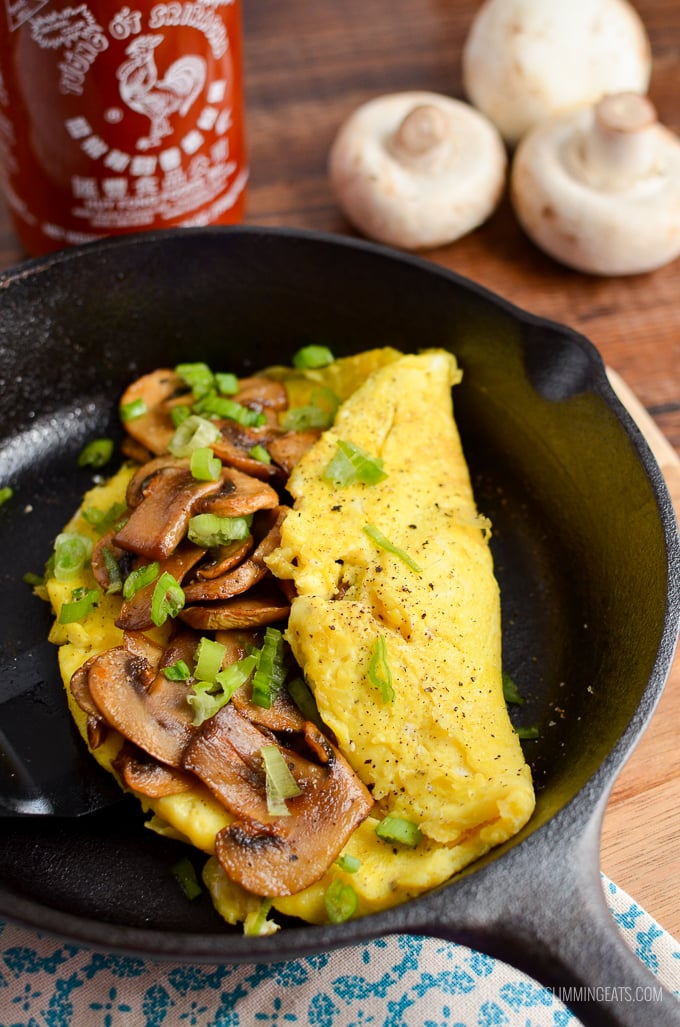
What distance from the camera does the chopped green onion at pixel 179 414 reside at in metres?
3.01

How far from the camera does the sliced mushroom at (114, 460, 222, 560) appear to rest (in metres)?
2.52

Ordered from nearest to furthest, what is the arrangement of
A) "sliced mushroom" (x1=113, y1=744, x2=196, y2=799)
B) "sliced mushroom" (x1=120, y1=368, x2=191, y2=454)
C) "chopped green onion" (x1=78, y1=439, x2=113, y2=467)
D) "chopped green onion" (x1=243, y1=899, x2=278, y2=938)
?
"chopped green onion" (x1=243, y1=899, x2=278, y2=938)
"sliced mushroom" (x1=113, y1=744, x2=196, y2=799)
"sliced mushroom" (x1=120, y1=368, x2=191, y2=454)
"chopped green onion" (x1=78, y1=439, x2=113, y2=467)

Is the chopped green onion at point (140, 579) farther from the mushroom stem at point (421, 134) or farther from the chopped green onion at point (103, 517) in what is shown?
the mushroom stem at point (421, 134)

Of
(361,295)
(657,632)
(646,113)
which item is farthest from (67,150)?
(657,632)

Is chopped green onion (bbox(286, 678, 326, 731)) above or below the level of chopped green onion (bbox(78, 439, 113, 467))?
below

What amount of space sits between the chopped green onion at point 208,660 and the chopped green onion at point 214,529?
0.90ft

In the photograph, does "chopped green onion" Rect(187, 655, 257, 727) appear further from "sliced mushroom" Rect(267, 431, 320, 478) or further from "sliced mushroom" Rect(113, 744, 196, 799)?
"sliced mushroom" Rect(267, 431, 320, 478)

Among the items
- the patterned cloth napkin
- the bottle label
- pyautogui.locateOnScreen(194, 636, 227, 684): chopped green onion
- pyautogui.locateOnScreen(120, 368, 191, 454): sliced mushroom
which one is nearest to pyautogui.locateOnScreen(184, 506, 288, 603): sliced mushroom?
pyautogui.locateOnScreen(194, 636, 227, 684): chopped green onion

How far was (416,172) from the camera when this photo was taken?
146 inches

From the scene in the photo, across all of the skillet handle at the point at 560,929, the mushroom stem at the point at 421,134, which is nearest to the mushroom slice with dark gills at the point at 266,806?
the skillet handle at the point at 560,929

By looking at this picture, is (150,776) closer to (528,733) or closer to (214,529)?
(214,529)

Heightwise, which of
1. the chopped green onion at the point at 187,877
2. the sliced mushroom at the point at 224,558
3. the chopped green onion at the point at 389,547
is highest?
the sliced mushroom at the point at 224,558

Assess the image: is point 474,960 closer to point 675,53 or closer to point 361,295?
point 361,295

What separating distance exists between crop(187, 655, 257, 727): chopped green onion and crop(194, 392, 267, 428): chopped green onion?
84cm
